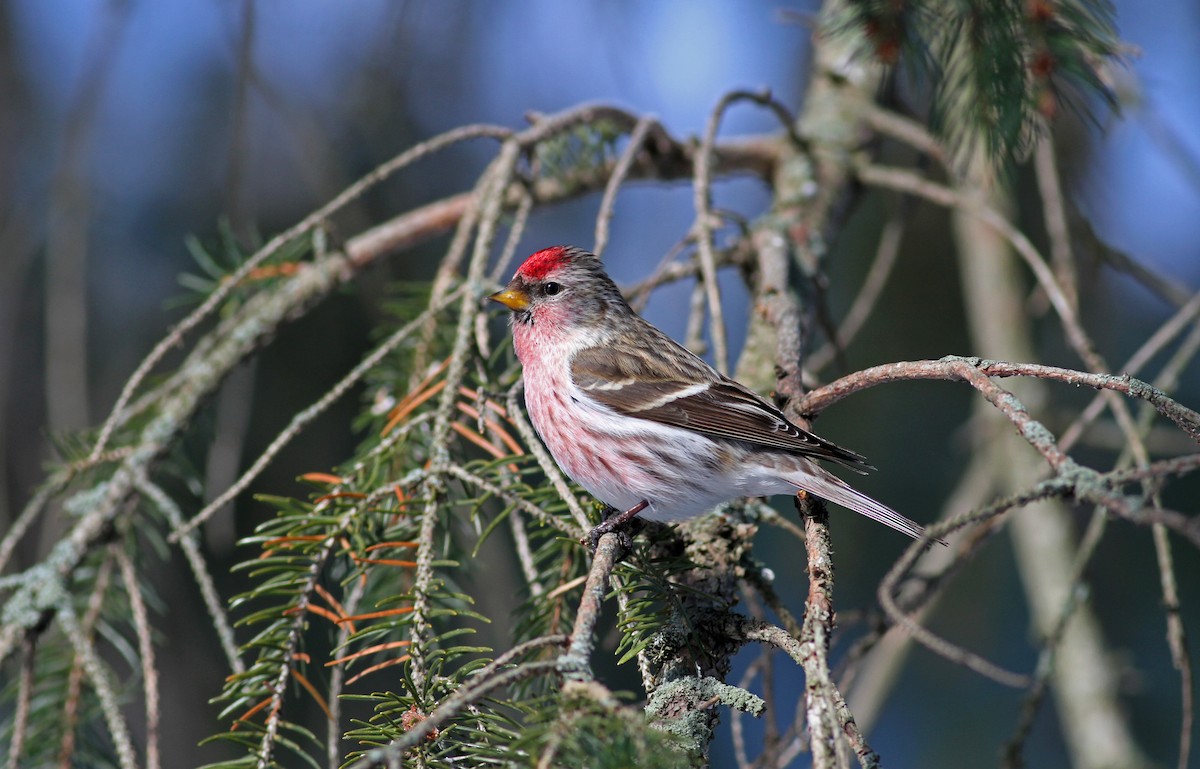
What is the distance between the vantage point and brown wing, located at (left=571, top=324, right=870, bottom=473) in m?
1.54

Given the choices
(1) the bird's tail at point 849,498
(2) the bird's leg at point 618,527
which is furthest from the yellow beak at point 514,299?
(1) the bird's tail at point 849,498

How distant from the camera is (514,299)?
198 centimetres

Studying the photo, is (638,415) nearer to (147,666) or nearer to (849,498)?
(849,498)

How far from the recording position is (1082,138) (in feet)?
8.72

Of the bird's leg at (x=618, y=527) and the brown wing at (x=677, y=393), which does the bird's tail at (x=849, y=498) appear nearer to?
the brown wing at (x=677, y=393)

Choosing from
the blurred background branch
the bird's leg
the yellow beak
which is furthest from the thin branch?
the yellow beak

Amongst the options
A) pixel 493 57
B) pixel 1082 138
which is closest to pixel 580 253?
pixel 493 57

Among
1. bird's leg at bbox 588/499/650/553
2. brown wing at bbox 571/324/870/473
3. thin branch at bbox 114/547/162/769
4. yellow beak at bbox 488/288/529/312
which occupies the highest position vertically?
yellow beak at bbox 488/288/529/312

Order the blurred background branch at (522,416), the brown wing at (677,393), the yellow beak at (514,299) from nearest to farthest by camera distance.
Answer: the blurred background branch at (522,416) → the brown wing at (677,393) → the yellow beak at (514,299)

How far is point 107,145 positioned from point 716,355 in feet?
6.00

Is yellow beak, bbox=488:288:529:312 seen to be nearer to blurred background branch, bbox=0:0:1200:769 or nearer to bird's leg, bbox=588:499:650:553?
blurred background branch, bbox=0:0:1200:769

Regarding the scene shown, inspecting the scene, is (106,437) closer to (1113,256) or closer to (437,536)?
(437,536)

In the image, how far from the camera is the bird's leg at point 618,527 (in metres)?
1.22

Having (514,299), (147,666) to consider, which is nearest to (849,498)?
(514,299)
